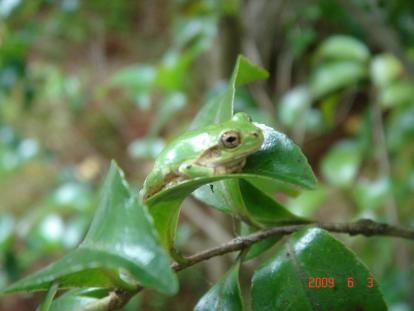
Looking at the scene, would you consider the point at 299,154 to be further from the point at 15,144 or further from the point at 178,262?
the point at 15,144

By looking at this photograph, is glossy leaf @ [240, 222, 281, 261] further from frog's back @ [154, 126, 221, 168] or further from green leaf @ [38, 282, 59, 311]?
green leaf @ [38, 282, 59, 311]

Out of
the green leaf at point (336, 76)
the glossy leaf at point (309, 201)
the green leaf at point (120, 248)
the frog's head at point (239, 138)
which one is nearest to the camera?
the green leaf at point (120, 248)

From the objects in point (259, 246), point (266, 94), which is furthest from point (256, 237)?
point (266, 94)

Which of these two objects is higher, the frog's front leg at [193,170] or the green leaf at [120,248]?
the green leaf at [120,248]

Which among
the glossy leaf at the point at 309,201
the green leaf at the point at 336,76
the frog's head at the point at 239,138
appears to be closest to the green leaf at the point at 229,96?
the frog's head at the point at 239,138

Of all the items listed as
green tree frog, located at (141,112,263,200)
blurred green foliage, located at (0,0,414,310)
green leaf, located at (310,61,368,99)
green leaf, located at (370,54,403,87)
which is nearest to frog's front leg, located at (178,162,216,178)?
green tree frog, located at (141,112,263,200)

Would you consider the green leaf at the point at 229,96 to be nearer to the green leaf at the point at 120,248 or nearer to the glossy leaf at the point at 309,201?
the green leaf at the point at 120,248
